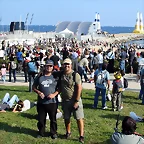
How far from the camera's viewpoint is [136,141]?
17.0ft

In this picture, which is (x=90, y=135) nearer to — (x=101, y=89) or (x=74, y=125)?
(x=74, y=125)

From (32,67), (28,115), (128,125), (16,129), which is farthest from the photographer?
(32,67)

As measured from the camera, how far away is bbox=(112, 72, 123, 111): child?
387 inches

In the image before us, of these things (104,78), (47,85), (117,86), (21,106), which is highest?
(47,85)

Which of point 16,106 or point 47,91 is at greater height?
point 47,91

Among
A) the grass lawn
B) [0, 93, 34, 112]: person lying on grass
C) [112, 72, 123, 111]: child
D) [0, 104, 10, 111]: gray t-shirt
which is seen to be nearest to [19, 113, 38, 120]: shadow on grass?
the grass lawn

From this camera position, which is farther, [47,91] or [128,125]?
[47,91]

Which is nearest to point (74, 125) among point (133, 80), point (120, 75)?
point (120, 75)

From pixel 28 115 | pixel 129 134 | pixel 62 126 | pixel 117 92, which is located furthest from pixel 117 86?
pixel 129 134

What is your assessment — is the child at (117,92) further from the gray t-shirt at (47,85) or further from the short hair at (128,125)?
the short hair at (128,125)

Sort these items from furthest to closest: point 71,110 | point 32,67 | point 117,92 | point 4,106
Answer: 1. point 32,67
2. point 117,92
3. point 4,106
4. point 71,110

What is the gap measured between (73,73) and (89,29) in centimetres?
8396

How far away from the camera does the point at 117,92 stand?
32.6ft

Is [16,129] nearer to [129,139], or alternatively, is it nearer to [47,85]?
[47,85]
